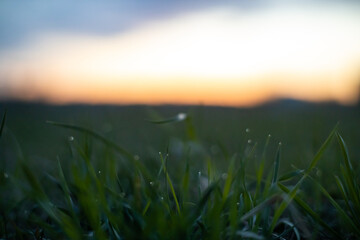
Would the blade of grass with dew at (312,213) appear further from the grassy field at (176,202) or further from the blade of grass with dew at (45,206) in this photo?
the blade of grass with dew at (45,206)

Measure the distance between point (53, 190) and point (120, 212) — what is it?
70cm

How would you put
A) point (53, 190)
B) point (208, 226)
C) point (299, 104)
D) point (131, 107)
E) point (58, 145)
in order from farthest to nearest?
point (299, 104)
point (131, 107)
point (58, 145)
point (53, 190)
point (208, 226)

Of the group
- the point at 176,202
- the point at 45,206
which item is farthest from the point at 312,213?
the point at 45,206

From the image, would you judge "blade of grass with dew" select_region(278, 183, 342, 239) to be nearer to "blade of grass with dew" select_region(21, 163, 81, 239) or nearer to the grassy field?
the grassy field

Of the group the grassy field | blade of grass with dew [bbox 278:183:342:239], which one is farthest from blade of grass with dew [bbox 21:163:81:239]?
blade of grass with dew [bbox 278:183:342:239]

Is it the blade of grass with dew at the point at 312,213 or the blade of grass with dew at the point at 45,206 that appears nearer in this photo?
A: the blade of grass with dew at the point at 45,206

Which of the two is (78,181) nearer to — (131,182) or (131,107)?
(131,182)

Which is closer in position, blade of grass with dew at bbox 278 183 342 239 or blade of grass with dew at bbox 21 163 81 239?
blade of grass with dew at bbox 21 163 81 239

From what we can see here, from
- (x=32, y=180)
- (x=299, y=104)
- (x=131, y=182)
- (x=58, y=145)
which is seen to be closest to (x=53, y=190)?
(x=131, y=182)

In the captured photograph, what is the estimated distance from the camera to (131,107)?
24.8ft

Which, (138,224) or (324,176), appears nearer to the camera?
(138,224)

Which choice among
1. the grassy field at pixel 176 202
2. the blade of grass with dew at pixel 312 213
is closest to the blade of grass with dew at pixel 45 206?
the grassy field at pixel 176 202

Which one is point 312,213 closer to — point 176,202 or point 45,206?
point 176,202

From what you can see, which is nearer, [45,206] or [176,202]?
[45,206]
